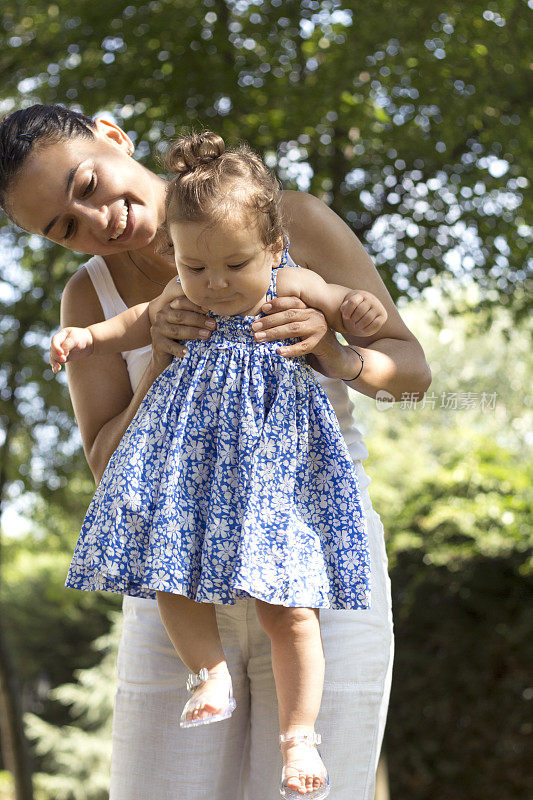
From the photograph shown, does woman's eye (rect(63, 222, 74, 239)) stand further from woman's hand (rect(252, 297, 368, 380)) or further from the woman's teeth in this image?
woman's hand (rect(252, 297, 368, 380))

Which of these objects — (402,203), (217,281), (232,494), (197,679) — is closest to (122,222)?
(217,281)

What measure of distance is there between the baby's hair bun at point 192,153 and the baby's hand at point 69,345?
0.35m

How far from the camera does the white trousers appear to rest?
1579 mm

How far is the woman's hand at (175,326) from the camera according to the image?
61.0 inches

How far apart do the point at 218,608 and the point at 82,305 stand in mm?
714

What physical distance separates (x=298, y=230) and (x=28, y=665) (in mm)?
12701

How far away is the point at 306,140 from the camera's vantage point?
4.57m

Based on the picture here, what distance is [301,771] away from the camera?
4.58 feet

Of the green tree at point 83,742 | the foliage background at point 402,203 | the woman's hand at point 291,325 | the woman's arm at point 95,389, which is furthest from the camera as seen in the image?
the green tree at point 83,742

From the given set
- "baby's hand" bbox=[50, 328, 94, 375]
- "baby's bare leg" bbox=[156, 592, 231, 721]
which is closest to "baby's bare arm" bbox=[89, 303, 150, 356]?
"baby's hand" bbox=[50, 328, 94, 375]

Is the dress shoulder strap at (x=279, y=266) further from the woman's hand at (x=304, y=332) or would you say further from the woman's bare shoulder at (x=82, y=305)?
the woman's bare shoulder at (x=82, y=305)

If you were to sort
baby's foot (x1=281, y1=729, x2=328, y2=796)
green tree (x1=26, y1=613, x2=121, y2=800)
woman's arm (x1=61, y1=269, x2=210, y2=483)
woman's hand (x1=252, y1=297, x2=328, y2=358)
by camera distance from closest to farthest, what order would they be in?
baby's foot (x1=281, y1=729, x2=328, y2=796) < woman's hand (x1=252, y1=297, x2=328, y2=358) < woman's arm (x1=61, y1=269, x2=210, y2=483) < green tree (x1=26, y1=613, x2=121, y2=800)

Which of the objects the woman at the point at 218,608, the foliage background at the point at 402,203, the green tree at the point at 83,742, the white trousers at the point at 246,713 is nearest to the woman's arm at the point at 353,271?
the woman at the point at 218,608

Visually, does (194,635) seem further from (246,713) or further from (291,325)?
(291,325)
